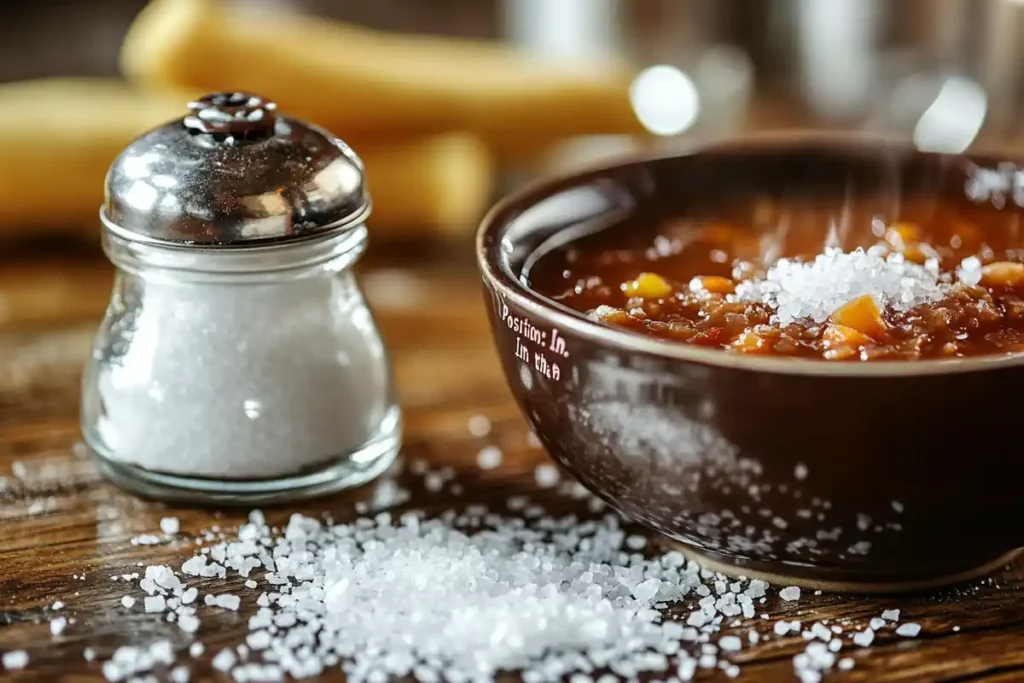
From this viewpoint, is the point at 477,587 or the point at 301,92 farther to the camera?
the point at 301,92

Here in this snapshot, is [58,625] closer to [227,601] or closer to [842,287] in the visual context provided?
[227,601]

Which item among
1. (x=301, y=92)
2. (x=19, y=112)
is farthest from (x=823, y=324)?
(x=19, y=112)

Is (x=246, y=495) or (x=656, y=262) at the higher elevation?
(x=656, y=262)

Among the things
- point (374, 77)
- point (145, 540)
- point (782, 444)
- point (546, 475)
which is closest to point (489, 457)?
point (546, 475)

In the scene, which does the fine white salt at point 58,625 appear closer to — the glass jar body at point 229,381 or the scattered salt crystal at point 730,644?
the glass jar body at point 229,381

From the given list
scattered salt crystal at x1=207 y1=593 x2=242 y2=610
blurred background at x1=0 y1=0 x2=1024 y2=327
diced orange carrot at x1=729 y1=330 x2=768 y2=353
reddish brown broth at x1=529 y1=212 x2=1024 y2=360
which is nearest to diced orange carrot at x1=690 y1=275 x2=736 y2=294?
reddish brown broth at x1=529 y1=212 x2=1024 y2=360

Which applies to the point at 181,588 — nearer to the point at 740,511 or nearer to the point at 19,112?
the point at 740,511

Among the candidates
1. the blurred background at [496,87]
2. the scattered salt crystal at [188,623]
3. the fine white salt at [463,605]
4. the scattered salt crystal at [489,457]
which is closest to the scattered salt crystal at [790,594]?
the fine white salt at [463,605]
